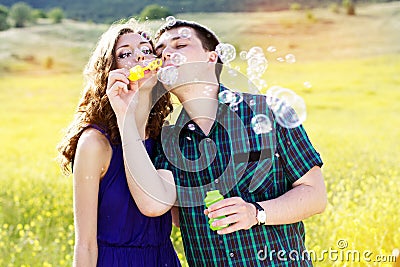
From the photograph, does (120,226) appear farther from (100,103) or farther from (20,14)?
(20,14)

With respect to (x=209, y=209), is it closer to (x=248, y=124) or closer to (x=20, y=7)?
(x=248, y=124)

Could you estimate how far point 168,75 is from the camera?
2125 mm

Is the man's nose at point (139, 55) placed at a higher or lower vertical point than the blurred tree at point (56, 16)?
higher

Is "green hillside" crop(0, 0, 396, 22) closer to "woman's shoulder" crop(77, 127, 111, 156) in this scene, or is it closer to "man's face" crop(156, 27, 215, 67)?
"man's face" crop(156, 27, 215, 67)

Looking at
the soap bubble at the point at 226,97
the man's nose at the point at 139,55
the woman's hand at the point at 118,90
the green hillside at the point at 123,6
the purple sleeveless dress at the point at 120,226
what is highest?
the man's nose at the point at 139,55

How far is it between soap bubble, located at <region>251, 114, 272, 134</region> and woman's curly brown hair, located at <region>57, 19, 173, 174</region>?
35 centimetres

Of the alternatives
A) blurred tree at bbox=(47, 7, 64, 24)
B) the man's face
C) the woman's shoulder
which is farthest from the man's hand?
blurred tree at bbox=(47, 7, 64, 24)

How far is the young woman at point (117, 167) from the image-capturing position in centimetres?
204

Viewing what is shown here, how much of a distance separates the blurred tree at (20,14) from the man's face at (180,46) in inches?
447

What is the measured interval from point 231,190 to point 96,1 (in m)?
12.8

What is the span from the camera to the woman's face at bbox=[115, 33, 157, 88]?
215cm

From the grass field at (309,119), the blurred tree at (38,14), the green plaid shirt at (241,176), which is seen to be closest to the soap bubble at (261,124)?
the green plaid shirt at (241,176)

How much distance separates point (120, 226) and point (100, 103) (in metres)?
0.38

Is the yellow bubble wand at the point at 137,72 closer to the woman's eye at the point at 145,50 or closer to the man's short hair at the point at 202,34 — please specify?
the woman's eye at the point at 145,50
